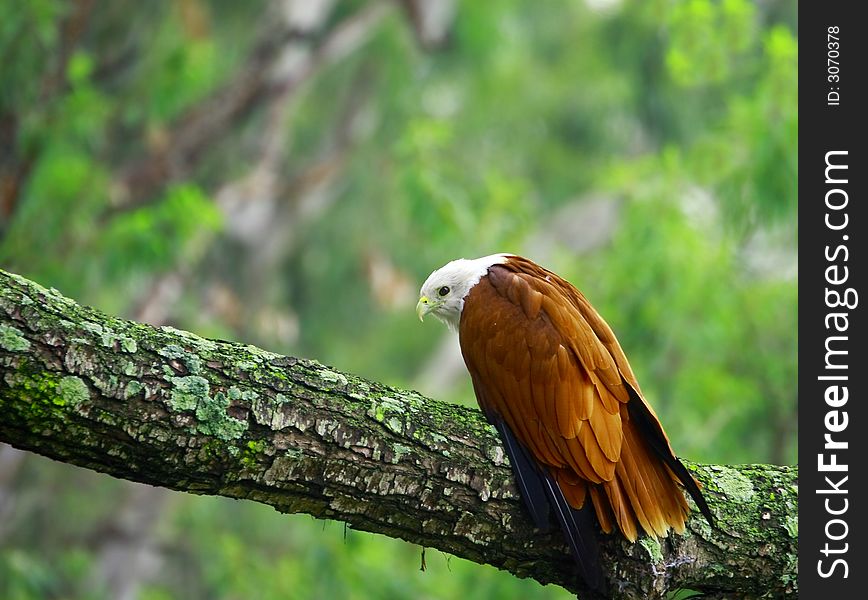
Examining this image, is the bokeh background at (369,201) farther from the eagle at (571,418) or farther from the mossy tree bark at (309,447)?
the mossy tree bark at (309,447)

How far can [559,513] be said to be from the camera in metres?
2.81

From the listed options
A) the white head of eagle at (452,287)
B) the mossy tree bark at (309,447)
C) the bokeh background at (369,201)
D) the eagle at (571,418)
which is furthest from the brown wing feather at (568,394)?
the bokeh background at (369,201)

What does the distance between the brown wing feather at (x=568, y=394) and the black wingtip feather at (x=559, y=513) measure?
0.04 meters

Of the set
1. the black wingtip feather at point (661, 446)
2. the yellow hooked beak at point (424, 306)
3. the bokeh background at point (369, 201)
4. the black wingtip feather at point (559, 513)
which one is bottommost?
the black wingtip feather at point (559, 513)

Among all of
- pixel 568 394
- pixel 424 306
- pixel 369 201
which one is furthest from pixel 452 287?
pixel 369 201

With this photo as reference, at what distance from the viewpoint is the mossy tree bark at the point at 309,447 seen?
7.57ft

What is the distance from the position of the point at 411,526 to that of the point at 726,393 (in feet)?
18.7

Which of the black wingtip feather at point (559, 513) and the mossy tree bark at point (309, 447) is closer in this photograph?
the mossy tree bark at point (309, 447)

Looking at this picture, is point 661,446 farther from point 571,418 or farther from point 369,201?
point 369,201

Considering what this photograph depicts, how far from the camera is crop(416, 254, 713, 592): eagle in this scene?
286 centimetres

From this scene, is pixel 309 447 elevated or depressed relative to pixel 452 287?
depressed

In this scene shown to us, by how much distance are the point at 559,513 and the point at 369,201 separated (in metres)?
11.4

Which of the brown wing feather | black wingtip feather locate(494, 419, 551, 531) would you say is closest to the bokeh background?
the brown wing feather

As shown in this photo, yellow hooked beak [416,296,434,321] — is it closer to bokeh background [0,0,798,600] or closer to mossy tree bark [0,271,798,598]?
mossy tree bark [0,271,798,598]
